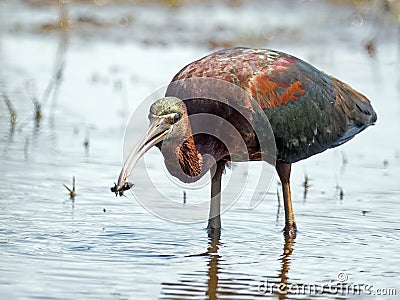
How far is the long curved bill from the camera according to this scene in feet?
19.6

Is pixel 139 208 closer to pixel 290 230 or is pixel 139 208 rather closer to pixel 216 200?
pixel 216 200

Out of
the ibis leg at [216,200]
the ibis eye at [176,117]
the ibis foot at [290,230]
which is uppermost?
the ibis eye at [176,117]

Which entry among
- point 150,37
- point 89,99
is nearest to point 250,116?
point 89,99

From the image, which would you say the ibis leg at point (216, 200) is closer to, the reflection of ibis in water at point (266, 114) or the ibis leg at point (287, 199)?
the reflection of ibis in water at point (266, 114)

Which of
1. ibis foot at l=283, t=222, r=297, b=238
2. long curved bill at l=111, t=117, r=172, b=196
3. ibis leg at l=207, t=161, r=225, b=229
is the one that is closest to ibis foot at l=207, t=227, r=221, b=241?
ibis leg at l=207, t=161, r=225, b=229

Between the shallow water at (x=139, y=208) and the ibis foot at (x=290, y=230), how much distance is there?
0.29 ft

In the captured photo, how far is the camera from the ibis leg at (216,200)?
6.95m

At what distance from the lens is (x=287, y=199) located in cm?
704

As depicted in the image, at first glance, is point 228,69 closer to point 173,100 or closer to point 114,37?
point 173,100

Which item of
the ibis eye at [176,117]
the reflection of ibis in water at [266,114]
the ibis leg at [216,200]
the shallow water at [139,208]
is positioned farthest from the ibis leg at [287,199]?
the ibis eye at [176,117]

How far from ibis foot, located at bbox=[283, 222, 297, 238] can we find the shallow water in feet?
0.29

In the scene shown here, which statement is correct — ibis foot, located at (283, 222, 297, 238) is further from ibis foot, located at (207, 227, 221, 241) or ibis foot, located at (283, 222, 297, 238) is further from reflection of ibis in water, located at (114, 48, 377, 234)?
ibis foot, located at (207, 227, 221, 241)

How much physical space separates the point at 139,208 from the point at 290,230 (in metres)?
1.15

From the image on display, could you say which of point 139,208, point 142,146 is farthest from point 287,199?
point 142,146
